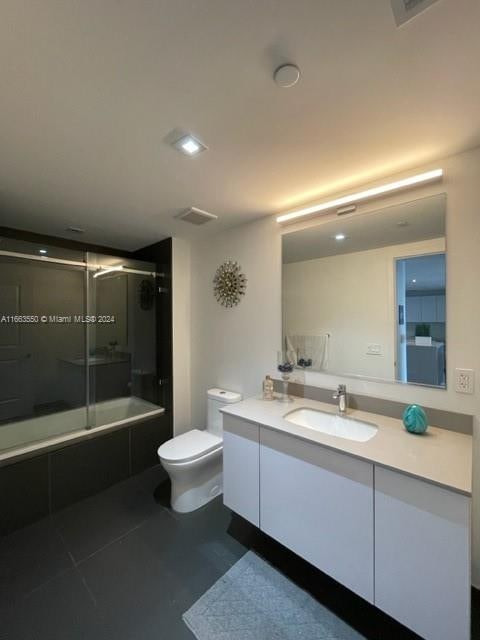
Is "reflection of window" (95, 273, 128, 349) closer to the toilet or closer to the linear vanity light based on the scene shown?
A: the toilet

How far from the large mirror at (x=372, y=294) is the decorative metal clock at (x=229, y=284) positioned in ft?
1.49

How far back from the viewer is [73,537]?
1.80m

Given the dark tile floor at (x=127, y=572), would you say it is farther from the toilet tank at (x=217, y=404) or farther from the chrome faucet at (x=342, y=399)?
the chrome faucet at (x=342, y=399)

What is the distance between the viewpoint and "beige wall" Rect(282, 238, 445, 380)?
1.72 metres

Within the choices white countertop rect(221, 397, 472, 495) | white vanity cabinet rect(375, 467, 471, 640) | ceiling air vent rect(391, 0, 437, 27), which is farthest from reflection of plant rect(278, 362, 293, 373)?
ceiling air vent rect(391, 0, 437, 27)

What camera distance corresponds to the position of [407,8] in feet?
2.50

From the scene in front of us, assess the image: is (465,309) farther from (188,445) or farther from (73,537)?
(73,537)

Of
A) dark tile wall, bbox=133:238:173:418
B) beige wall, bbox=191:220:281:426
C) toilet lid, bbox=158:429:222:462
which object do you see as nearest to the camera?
toilet lid, bbox=158:429:222:462

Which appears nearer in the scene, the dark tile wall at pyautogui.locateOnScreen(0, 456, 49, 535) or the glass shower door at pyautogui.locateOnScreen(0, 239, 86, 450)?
the dark tile wall at pyautogui.locateOnScreen(0, 456, 49, 535)

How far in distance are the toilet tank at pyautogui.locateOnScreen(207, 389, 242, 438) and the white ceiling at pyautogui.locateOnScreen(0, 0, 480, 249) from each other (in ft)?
5.47

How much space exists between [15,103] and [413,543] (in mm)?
2352

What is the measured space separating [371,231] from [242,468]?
174cm

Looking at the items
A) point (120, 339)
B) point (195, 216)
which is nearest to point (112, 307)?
point (120, 339)

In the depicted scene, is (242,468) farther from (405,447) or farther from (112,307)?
(112,307)
